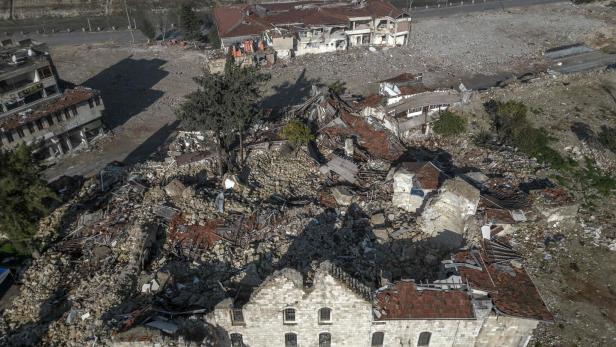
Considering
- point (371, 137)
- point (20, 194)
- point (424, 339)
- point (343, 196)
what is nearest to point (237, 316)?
point (424, 339)

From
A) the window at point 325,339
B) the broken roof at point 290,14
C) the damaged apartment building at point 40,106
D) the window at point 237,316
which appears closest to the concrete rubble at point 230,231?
the window at point 237,316

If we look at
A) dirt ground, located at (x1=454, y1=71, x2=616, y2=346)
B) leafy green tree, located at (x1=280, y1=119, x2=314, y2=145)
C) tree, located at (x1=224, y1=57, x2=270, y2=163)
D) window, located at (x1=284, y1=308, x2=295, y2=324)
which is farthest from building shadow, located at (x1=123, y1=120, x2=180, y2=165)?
dirt ground, located at (x1=454, y1=71, x2=616, y2=346)

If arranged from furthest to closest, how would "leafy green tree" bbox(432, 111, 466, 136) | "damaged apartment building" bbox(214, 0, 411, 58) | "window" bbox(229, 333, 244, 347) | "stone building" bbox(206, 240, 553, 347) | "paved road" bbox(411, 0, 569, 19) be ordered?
"paved road" bbox(411, 0, 569, 19) < "damaged apartment building" bbox(214, 0, 411, 58) < "leafy green tree" bbox(432, 111, 466, 136) < "window" bbox(229, 333, 244, 347) < "stone building" bbox(206, 240, 553, 347)

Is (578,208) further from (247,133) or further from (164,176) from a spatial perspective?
(164,176)

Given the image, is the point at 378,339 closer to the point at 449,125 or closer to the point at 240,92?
the point at 240,92

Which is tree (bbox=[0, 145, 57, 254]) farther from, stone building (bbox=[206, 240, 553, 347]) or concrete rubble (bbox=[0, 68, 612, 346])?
stone building (bbox=[206, 240, 553, 347])

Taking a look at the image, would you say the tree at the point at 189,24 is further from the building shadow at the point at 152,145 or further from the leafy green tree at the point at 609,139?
the leafy green tree at the point at 609,139
